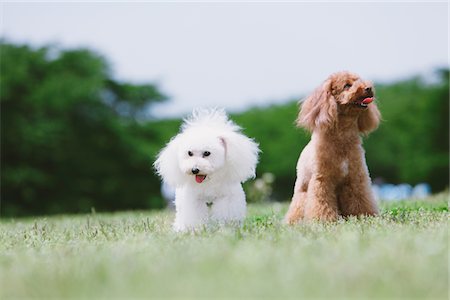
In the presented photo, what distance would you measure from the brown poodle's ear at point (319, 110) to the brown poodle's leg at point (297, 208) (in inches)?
28.3

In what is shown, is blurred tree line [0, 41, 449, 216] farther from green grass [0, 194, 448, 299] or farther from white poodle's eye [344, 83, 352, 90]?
green grass [0, 194, 448, 299]

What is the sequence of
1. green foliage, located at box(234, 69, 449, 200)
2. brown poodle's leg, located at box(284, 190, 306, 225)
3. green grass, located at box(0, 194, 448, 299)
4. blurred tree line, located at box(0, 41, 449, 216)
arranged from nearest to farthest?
green grass, located at box(0, 194, 448, 299) → brown poodle's leg, located at box(284, 190, 306, 225) → blurred tree line, located at box(0, 41, 449, 216) → green foliage, located at box(234, 69, 449, 200)

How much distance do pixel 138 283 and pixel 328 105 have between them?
130 inches

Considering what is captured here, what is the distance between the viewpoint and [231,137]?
6555 mm

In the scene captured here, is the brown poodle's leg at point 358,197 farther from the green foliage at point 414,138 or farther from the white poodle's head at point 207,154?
the green foliage at point 414,138

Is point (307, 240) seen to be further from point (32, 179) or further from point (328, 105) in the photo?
point (32, 179)

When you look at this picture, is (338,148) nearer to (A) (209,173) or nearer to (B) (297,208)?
(B) (297,208)

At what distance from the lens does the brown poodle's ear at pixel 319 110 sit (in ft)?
21.2

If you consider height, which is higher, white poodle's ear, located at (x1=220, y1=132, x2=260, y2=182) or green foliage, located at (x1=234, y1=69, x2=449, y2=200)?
green foliage, located at (x1=234, y1=69, x2=449, y2=200)

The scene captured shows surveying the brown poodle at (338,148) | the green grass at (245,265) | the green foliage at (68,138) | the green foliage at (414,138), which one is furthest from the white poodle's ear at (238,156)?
the green foliage at (414,138)

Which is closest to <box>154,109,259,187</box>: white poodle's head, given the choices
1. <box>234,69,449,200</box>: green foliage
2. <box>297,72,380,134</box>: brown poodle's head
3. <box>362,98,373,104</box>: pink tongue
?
<box>297,72,380,134</box>: brown poodle's head

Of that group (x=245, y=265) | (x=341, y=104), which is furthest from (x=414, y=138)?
(x=245, y=265)

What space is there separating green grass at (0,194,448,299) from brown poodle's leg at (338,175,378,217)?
42.4 inches

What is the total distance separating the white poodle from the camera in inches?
249
